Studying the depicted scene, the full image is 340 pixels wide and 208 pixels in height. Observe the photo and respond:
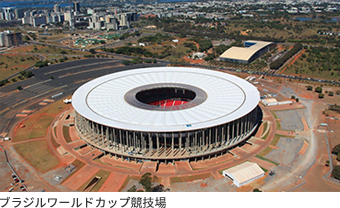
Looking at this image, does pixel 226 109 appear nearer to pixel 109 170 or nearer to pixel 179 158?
Answer: pixel 179 158

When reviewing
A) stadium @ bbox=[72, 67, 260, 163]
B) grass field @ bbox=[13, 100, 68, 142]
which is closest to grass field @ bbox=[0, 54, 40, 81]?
grass field @ bbox=[13, 100, 68, 142]

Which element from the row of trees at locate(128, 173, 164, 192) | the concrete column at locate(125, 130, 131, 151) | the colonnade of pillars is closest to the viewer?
the row of trees at locate(128, 173, 164, 192)

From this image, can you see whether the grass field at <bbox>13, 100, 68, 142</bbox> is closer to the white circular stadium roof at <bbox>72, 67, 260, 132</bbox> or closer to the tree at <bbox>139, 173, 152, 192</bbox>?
the white circular stadium roof at <bbox>72, 67, 260, 132</bbox>

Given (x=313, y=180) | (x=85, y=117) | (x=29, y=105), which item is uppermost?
(x=85, y=117)

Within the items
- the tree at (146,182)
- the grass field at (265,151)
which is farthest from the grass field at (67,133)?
the grass field at (265,151)

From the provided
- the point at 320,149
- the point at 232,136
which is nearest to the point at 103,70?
the point at 232,136

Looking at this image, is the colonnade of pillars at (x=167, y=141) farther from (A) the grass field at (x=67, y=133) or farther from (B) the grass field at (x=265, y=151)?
(A) the grass field at (x=67, y=133)
